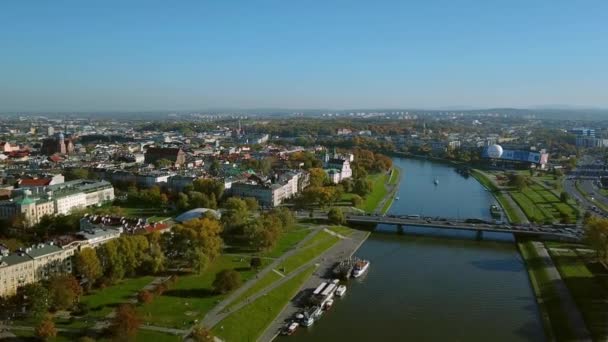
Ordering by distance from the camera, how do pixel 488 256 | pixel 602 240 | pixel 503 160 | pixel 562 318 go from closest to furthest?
pixel 562 318 < pixel 602 240 < pixel 488 256 < pixel 503 160

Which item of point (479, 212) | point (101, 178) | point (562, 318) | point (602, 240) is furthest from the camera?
point (101, 178)

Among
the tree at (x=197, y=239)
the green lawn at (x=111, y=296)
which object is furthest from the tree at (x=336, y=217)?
the green lawn at (x=111, y=296)

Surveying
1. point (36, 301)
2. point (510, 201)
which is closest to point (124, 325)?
point (36, 301)

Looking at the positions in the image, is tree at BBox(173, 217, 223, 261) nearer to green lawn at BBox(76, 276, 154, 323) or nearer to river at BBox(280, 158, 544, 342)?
green lawn at BBox(76, 276, 154, 323)

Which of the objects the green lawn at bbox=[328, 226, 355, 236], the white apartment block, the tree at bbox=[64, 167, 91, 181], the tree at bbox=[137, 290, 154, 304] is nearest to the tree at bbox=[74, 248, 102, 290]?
the white apartment block

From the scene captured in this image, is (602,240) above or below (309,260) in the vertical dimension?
above

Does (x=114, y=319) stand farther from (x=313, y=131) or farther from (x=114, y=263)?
(x=313, y=131)

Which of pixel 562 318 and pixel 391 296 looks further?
pixel 391 296

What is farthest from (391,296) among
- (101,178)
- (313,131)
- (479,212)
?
(313,131)
